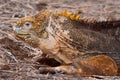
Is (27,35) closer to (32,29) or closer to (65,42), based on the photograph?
(32,29)

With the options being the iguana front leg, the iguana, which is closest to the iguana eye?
the iguana

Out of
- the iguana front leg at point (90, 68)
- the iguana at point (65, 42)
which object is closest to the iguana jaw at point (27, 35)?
the iguana at point (65, 42)

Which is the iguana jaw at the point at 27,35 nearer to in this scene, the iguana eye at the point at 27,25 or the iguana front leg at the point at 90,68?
the iguana eye at the point at 27,25

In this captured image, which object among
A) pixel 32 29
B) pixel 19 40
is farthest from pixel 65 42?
pixel 19 40

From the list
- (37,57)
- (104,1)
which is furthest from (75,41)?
(104,1)

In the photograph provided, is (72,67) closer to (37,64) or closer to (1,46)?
(37,64)

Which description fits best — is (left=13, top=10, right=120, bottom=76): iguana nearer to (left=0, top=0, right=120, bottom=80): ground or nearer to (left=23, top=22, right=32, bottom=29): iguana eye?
(left=23, top=22, right=32, bottom=29): iguana eye
